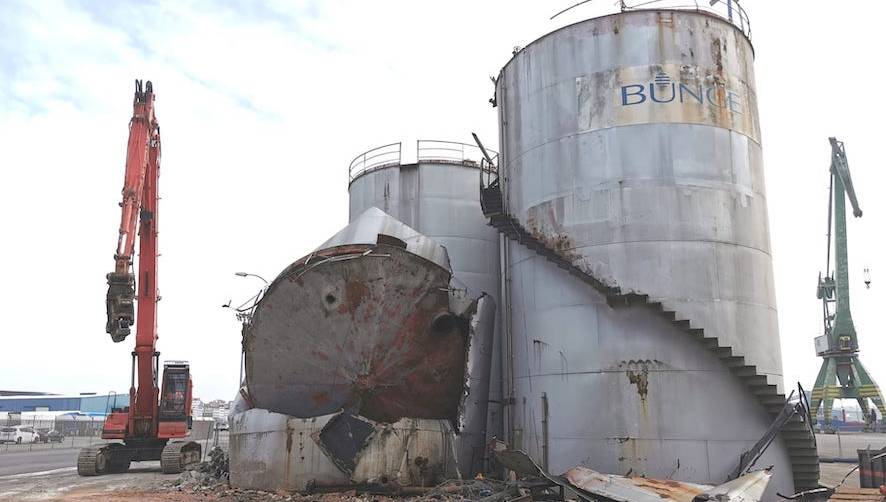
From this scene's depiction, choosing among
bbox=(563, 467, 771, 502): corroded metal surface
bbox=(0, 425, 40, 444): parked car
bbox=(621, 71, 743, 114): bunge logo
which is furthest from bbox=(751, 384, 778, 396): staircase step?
bbox=(0, 425, 40, 444): parked car

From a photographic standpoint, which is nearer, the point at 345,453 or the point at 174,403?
the point at 345,453

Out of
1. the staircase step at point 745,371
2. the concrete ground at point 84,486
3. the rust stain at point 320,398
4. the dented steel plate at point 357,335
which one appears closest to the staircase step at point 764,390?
the staircase step at point 745,371

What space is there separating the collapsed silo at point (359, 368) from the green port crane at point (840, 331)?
62735 millimetres

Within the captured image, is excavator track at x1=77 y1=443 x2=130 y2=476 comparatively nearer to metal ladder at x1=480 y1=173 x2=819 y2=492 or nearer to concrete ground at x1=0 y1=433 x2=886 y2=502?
concrete ground at x1=0 y1=433 x2=886 y2=502

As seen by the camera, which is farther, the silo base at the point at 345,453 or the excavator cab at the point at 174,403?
the excavator cab at the point at 174,403

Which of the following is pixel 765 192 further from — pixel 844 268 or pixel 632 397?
pixel 844 268

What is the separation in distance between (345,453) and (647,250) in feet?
27.5

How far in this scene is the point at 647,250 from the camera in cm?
1684

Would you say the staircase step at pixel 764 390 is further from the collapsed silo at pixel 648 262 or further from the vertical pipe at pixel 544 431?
the vertical pipe at pixel 544 431

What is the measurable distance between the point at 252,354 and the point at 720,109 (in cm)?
1327

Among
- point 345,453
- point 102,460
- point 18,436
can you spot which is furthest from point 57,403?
point 345,453

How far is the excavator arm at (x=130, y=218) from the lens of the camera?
2058cm

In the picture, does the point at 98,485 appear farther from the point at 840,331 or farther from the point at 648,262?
the point at 840,331

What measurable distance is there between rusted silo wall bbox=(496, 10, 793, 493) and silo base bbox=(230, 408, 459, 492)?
2969 mm
